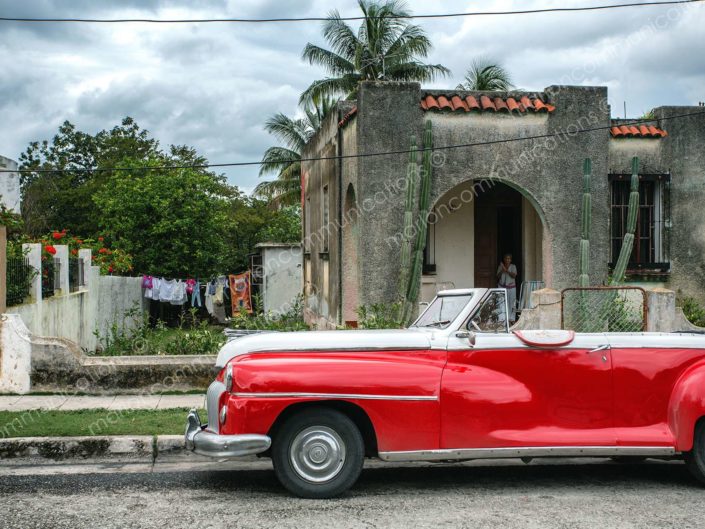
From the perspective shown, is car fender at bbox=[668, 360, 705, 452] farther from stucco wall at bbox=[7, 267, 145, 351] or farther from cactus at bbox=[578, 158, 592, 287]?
stucco wall at bbox=[7, 267, 145, 351]

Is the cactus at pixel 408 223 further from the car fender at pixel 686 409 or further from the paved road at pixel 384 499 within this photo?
the car fender at pixel 686 409

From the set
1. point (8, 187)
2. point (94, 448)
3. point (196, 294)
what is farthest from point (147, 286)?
point (94, 448)

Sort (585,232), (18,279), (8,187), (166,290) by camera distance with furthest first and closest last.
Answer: (8,187) < (166,290) < (585,232) < (18,279)

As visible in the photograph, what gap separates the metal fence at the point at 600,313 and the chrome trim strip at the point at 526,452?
6.78m

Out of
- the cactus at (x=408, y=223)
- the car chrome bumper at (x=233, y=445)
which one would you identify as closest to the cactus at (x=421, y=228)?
the cactus at (x=408, y=223)

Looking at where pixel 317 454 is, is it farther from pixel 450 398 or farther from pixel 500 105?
pixel 500 105

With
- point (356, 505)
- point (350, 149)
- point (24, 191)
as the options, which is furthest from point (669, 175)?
point (24, 191)

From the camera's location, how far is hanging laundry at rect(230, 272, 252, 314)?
96.2 feet

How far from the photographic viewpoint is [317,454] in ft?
19.6

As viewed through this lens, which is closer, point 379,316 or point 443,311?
point 443,311

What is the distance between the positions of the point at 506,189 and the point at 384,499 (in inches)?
482

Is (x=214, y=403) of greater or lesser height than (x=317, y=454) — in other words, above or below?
above

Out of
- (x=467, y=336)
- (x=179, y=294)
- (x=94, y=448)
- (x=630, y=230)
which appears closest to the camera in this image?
(x=467, y=336)

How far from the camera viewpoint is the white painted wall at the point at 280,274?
29047 mm
